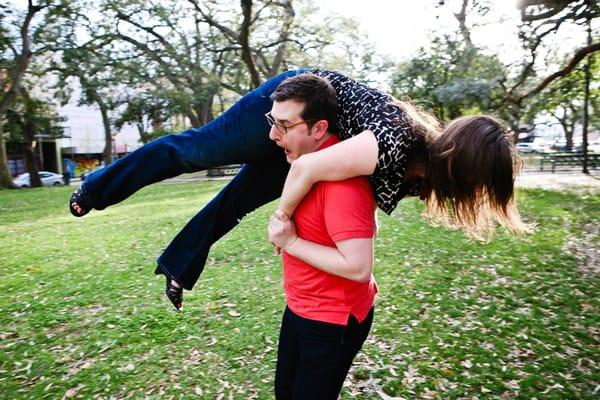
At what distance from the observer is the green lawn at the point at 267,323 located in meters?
3.20

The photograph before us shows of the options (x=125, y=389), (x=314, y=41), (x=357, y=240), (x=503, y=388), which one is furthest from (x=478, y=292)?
(x=314, y=41)

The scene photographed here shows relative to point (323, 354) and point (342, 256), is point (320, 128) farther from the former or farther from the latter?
point (323, 354)

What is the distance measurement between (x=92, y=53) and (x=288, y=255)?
2197 cm

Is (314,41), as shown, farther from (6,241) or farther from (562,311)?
(562,311)

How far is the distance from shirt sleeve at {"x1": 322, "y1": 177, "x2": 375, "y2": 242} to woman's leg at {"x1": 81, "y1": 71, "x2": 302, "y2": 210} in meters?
0.59

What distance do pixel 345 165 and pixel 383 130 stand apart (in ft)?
0.72

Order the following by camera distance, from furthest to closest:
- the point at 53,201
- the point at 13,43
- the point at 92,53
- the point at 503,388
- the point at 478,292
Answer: the point at 92,53 → the point at 13,43 → the point at 53,201 → the point at 478,292 → the point at 503,388

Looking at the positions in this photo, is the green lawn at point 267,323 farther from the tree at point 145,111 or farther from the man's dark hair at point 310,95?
the tree at point 145,111

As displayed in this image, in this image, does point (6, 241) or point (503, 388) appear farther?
point (6, 241)

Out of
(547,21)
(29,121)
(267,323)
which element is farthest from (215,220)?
(29,121)

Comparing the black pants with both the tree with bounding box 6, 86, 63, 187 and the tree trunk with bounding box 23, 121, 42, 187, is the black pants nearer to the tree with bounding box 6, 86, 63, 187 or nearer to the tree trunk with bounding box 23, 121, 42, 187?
the tree with bounding box 6, 86, 63, 187

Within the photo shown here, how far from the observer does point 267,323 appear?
4203 mm

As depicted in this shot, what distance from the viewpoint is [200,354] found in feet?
11.9

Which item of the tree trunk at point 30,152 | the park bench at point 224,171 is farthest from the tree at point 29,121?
the park bench at point 224,171
